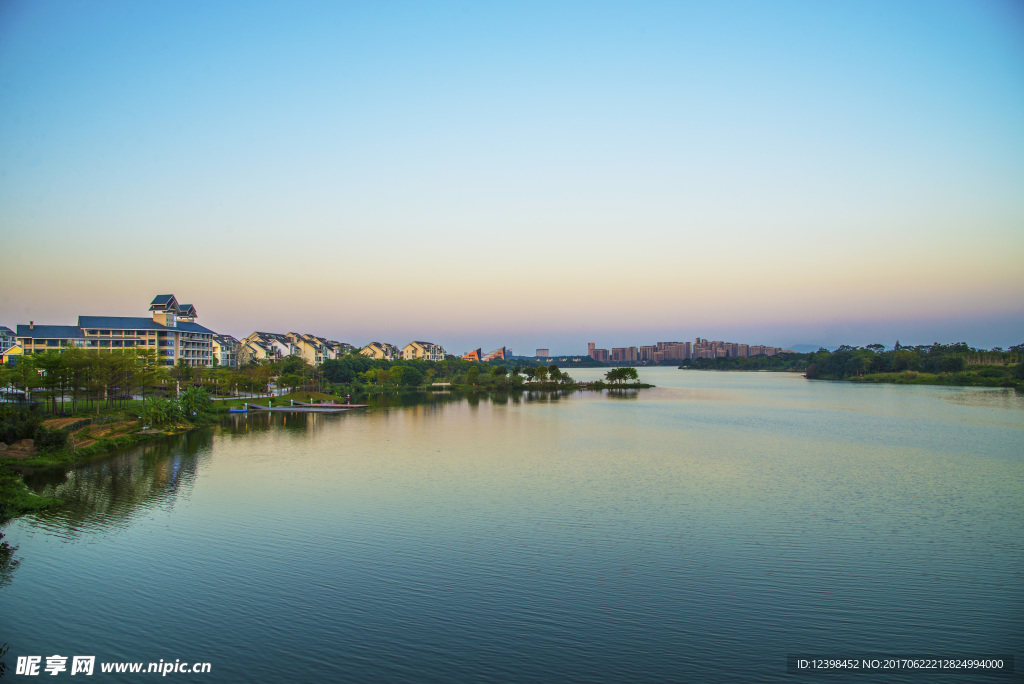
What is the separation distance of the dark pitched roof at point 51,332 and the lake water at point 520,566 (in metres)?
28.4

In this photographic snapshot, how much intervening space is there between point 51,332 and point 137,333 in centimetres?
498

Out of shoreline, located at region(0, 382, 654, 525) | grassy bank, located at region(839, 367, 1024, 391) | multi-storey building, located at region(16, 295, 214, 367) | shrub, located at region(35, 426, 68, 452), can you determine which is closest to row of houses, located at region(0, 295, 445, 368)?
multi-storey building, located at region(16, 295, 214, 367)

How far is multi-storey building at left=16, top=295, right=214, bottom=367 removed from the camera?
1510 inches

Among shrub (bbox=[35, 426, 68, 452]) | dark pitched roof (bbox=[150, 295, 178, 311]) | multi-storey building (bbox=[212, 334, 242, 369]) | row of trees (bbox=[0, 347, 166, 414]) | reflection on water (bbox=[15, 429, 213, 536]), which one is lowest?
reflection on water (bbox=[15, 429, 213, 536])

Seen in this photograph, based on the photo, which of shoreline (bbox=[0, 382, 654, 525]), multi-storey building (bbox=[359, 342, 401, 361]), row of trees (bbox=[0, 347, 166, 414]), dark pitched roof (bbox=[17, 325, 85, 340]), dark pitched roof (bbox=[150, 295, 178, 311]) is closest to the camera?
shoreline (bbox=[0, 382, 654, 525])

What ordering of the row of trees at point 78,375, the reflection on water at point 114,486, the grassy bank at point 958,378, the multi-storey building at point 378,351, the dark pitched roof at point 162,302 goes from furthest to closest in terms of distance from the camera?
1. the multi-storey building at point 378,351
2. the grassy bank at point 958,378
3. the dark pitched roof at point 162,302
4. the row of trees at point 78,375
5. the reflection on water at point 114,486

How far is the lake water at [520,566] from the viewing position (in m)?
6.42

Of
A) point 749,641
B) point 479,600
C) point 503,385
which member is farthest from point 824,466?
point 503,385

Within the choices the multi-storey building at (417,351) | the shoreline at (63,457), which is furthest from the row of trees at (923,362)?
the shoreline at (63,457)

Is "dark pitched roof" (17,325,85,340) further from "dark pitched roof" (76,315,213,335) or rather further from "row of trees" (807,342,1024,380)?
"row of trees" (807,342,1024,380)

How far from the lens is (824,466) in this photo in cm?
1711

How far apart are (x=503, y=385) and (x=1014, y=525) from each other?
48775 mm

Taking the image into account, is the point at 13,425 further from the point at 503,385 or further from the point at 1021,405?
the point at 1021,405

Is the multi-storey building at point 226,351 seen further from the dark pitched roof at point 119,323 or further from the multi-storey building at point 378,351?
the multi-storey building at point 378,351
